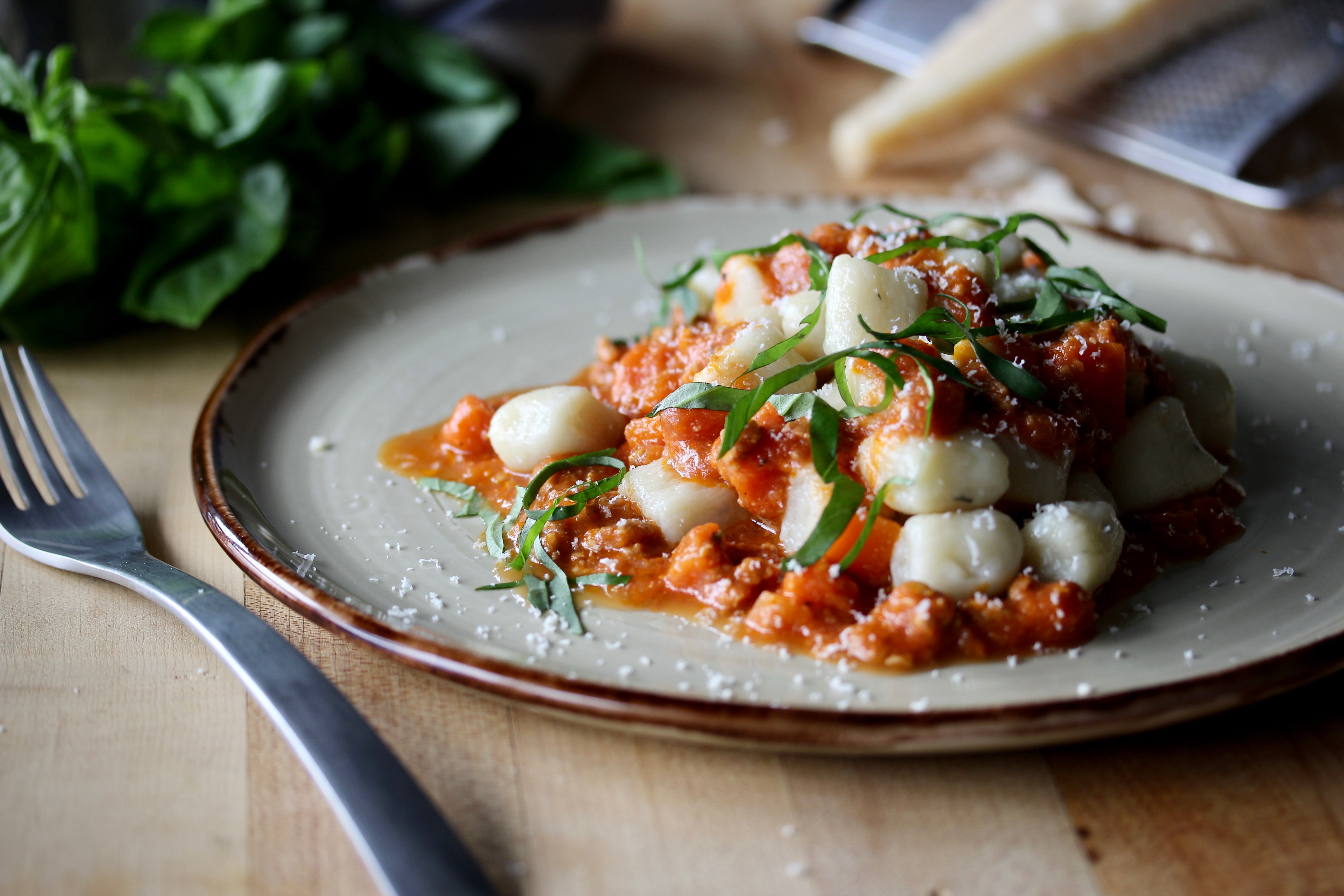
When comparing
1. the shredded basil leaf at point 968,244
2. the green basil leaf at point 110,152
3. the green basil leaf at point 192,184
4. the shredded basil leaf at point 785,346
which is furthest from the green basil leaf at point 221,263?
the shredded basil leaf at point 968,244

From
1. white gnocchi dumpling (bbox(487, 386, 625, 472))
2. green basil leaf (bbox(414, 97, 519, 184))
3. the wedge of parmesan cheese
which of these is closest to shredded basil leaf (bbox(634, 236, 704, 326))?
white gnocchi dumpling (bbox(487, 386, 625, 472))

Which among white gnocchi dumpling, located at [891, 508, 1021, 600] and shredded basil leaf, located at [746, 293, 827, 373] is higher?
shredded basil leaf, located at [746, 293, 827, 373]

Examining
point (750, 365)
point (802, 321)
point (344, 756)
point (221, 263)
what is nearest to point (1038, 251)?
point (802, 321)

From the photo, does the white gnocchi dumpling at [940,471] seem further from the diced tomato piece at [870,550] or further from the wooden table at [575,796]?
the wooden table at [575,796]

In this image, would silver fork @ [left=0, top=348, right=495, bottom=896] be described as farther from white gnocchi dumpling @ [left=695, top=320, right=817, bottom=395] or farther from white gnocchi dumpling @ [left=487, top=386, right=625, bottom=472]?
white gnocchi dumpling @ [left=695, top=320, right=817, bottom=395]

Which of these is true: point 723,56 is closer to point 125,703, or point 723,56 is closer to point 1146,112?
point 1146,112

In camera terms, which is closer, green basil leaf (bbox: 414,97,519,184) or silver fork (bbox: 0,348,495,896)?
silver fork (bbox: 0,348,495,896)
